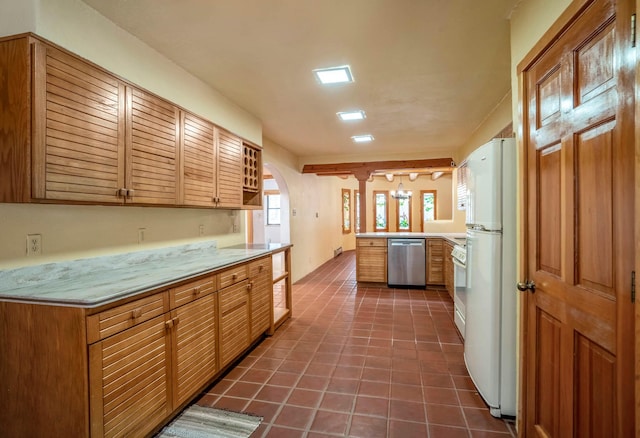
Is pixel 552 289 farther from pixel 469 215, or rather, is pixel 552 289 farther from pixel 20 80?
pixel 20 80

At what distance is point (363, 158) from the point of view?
6391 mm

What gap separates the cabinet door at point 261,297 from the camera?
9.34ft

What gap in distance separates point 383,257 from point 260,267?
308 centimetres

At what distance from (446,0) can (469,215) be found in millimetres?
1418

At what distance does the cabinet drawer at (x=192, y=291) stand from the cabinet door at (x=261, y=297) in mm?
621

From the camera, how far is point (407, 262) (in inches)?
212

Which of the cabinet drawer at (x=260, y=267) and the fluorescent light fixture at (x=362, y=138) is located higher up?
the fluorescent light fixture at (x=362, y=138)

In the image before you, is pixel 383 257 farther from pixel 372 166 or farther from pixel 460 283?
pixel 460 283

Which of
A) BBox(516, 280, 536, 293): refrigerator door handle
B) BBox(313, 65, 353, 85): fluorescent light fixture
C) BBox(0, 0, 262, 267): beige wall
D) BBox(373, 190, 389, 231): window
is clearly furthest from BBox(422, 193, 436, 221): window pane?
BBox(516, 280, 536, 293): refrigerator door handle

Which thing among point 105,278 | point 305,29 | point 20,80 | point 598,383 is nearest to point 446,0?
point 305,29

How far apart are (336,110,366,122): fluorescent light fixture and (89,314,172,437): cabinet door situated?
301cm

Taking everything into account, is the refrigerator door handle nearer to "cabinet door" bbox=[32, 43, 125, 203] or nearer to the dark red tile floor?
the dark red tile floor

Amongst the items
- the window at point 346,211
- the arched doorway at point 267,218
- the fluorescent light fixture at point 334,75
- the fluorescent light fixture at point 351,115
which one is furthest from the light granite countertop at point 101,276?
the window at point 346,211

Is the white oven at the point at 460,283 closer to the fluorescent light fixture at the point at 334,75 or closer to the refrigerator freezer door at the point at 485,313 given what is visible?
the refrigerator freezer door at the point at 485,313
